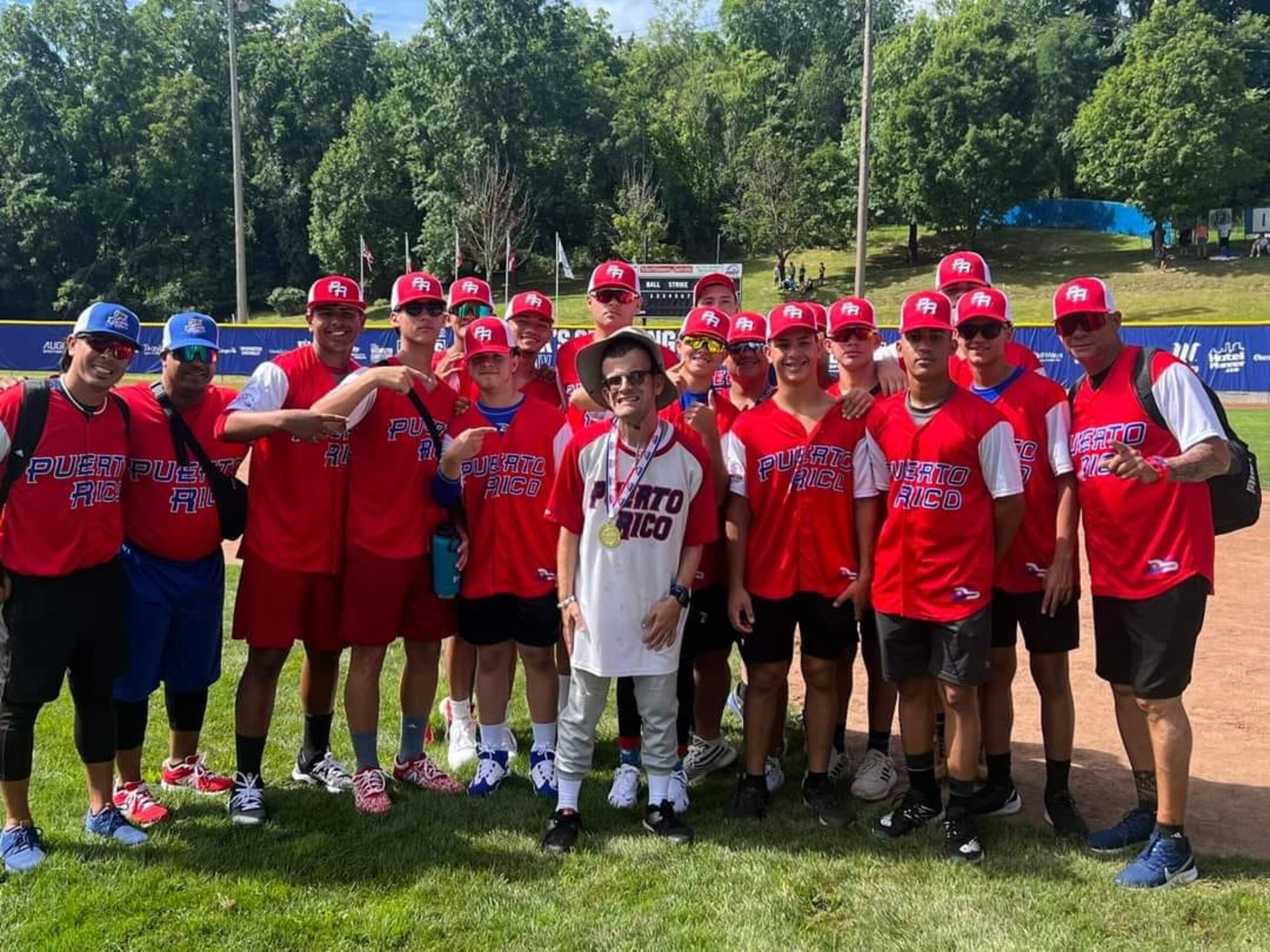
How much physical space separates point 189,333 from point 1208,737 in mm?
5899

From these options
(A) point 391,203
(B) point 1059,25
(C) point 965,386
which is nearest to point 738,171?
(A) point 391,203

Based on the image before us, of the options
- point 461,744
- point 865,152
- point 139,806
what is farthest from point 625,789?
point 865,152

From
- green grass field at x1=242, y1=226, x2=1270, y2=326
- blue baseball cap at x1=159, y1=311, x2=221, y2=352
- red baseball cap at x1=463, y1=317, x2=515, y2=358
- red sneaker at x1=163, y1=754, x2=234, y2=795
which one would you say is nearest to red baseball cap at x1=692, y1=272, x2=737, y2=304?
red baseball cap at x1=463, y1=317, x2=515, y2=358

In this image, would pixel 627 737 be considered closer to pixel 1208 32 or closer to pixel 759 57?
pixel 1208 32

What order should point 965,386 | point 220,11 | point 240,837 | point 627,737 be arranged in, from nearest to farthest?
point 240,837 < point 965,386 < point 627,737 < point 220,11

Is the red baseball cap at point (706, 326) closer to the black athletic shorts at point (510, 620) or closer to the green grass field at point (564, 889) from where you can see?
the black athletic shorts at point (510, 620)

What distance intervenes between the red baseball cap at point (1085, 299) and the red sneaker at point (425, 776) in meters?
3.62

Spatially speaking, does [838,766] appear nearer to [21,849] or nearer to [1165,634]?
[1165,634]

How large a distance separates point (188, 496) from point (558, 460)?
5.52 feet

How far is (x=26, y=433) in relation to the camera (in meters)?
3.69

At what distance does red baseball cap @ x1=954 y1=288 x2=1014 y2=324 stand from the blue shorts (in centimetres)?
361

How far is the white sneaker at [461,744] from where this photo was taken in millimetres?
5000

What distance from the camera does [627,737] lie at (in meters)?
4.83

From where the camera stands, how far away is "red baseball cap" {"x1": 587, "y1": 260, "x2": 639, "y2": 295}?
16.8ft
